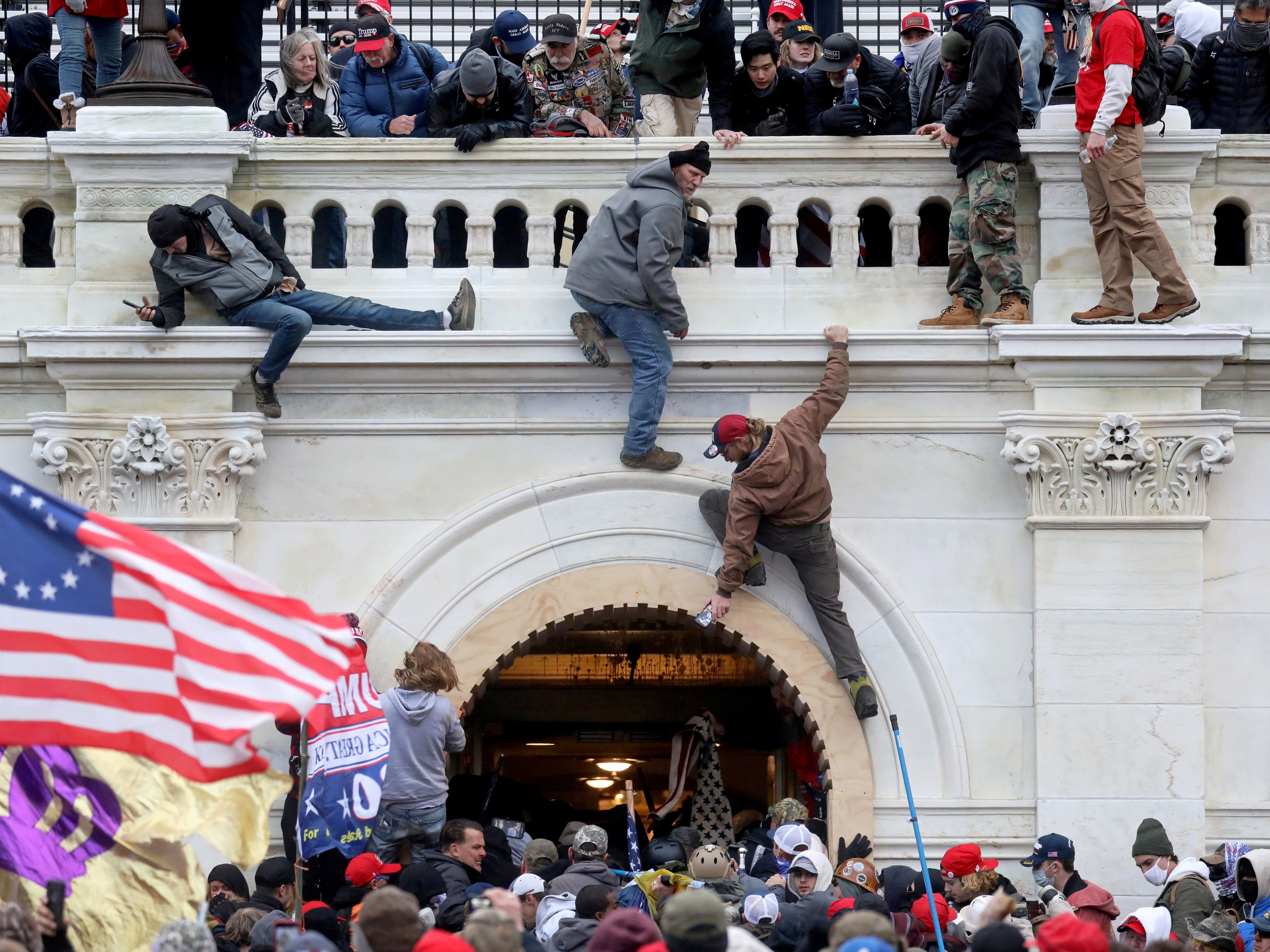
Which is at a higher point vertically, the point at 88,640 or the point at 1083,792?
the point at 88,640

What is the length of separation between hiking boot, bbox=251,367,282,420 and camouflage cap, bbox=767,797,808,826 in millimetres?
4285

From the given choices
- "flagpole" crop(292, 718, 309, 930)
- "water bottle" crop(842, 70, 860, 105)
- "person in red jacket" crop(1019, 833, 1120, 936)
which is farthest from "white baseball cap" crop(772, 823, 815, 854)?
"water bottle" crop(842, 70, 860, 105)

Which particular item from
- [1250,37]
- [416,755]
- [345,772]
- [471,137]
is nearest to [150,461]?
[345,772]

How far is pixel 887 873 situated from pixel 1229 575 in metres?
3.14

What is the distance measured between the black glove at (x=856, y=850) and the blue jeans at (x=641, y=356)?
2866 millimetres

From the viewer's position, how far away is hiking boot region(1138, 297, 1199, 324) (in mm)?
13766

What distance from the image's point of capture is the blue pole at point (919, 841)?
11.8 meters

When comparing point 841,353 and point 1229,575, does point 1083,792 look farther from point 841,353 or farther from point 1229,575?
point 841,353

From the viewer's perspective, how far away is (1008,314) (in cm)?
1388

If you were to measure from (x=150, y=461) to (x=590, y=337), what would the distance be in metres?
3.00

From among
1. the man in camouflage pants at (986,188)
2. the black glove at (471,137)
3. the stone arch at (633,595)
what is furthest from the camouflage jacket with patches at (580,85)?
the stone arch at (633,595)

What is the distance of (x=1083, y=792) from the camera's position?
13.6 meters

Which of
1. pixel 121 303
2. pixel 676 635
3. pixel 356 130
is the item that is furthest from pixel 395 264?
pixel 676 635

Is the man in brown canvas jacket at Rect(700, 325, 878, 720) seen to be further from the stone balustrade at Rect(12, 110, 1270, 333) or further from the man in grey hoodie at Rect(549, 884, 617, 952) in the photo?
the man in grey hoodie at Rect(549, 884, 617, 952)
